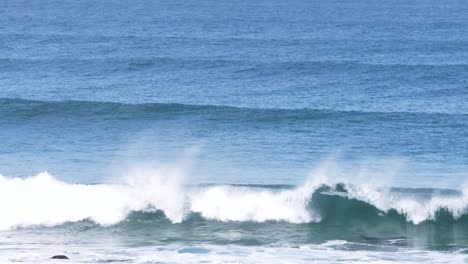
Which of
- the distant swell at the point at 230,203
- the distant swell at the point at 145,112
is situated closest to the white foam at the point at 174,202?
the distant swell at the point at 230,203

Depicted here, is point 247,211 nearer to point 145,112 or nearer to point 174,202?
point 174,202

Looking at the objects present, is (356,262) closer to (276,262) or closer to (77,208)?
(276,262)

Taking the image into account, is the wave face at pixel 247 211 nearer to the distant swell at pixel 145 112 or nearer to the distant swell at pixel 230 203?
the distant swell at pixel 230 203

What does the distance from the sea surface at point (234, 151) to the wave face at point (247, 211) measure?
0.06m

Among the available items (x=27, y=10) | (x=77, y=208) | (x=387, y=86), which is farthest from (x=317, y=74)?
(x=27, y=10)

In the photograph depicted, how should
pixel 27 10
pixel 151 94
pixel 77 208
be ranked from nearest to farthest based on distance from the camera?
pixel 77 208, pixel 151 94, pixel 27 10

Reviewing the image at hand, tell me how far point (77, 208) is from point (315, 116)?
55.6 feet

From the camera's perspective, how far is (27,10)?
404 ft

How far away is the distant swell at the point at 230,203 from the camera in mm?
28781

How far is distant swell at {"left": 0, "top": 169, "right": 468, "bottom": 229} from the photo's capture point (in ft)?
94.4

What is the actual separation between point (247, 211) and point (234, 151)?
8.87m

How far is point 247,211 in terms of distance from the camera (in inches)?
1155

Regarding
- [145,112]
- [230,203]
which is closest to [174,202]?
[230,203]

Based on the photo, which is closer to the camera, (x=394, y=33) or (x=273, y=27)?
(x=394, y=33)
